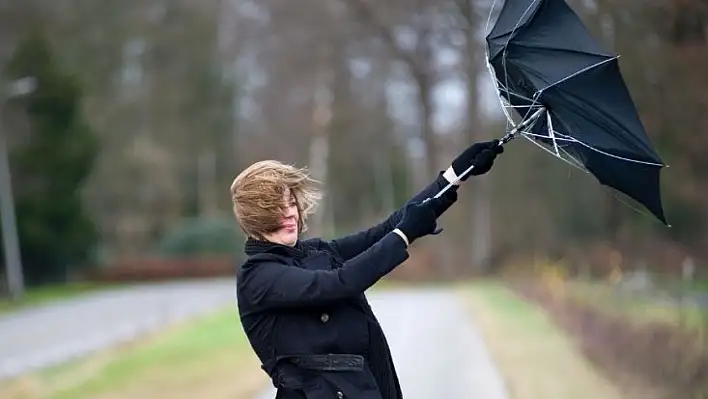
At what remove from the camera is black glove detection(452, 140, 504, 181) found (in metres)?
3.79

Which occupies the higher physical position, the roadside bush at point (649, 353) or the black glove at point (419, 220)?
the black glove at point (419, 220)

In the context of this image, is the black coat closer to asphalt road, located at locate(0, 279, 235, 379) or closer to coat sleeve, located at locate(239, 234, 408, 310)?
coat sleeve, located at locate(239, 234, 408, 310)

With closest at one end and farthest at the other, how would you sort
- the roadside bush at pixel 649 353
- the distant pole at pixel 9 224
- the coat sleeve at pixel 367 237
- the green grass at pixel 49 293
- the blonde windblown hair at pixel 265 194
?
the blonde windblown hair at pixel 265 194, the coat sleeve at pixel 367 237, the roadside bush at pixel 649 353, the distant pole at pixel 9 224, the green grass at pixel 49 293

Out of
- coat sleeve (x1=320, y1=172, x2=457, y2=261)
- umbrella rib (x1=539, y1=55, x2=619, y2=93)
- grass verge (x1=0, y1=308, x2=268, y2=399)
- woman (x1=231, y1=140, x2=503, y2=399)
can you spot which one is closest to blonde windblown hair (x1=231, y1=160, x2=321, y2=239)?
woman (x1=231, y1=140, x2=503, y2=399)

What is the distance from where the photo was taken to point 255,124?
51062 mm

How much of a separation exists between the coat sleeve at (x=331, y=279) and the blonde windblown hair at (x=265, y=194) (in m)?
0.19

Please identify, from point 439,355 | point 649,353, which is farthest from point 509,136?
point 439,355

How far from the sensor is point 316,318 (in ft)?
11.8

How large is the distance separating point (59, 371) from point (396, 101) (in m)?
33.6

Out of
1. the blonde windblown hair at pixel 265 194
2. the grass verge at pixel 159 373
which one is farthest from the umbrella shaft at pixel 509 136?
the grass verge at pixel 159 373

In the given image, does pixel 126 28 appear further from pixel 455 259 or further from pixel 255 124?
pixel 455 259

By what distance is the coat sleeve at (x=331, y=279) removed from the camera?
3436 millimetres

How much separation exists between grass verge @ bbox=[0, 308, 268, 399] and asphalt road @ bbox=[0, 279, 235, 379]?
165 centimetres

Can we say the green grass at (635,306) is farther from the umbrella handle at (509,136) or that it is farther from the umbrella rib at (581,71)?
the umbrella handle at (509,136)
